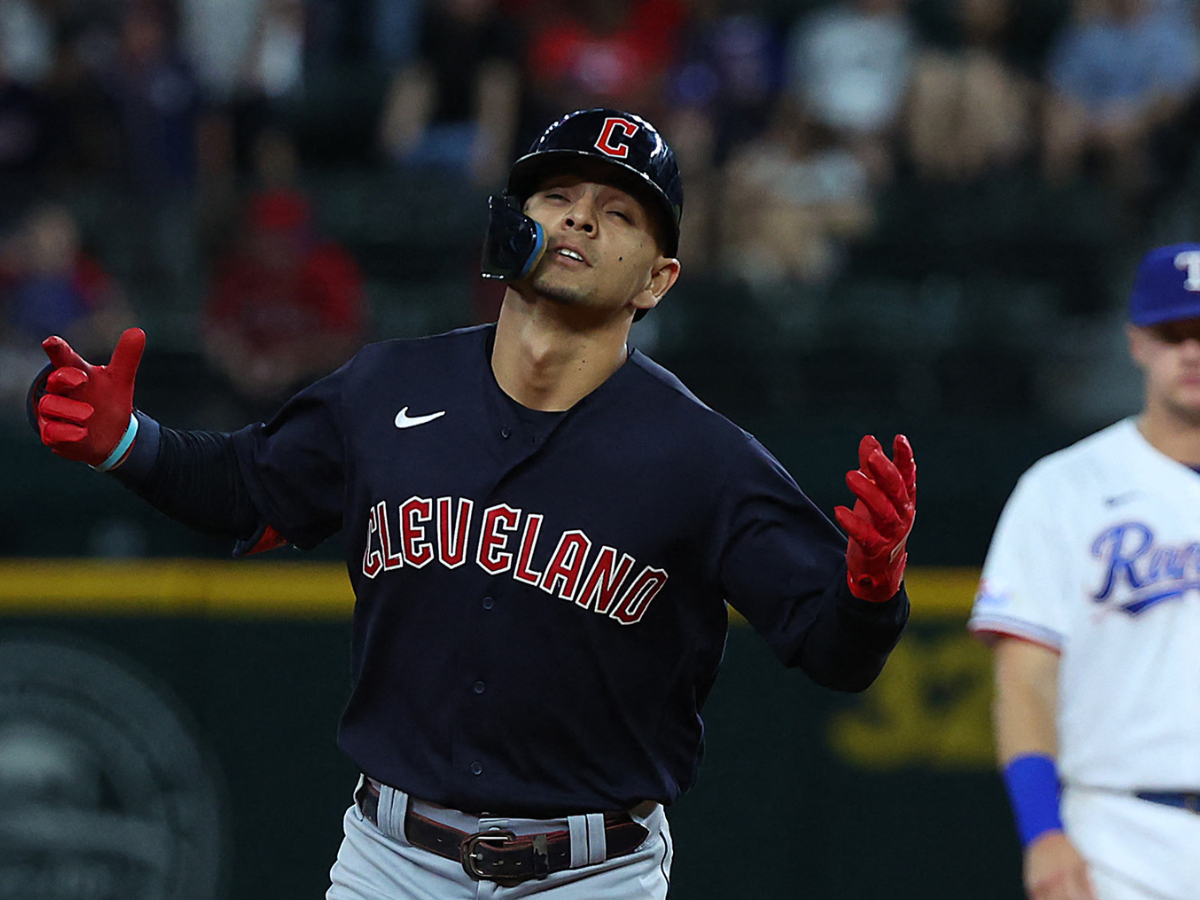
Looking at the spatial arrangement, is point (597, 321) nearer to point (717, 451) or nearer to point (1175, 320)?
point (717, 451)

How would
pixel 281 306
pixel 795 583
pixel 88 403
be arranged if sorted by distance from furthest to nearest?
1. pixel 281 306
2. pixel 88 403
3. pixel 795 583

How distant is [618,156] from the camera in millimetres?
2846

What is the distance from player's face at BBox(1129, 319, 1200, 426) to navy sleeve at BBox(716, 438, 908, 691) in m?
1.22

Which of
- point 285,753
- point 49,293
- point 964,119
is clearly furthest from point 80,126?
point 964,119

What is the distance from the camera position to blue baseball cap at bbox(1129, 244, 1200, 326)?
367 cm

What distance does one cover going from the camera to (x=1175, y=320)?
3668 mm

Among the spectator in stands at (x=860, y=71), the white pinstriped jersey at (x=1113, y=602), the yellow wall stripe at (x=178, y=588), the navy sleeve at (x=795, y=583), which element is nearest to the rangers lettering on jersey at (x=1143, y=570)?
the white pinstriped jersey at (x=1113, y=602)

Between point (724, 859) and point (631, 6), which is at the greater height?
point (631, 6)

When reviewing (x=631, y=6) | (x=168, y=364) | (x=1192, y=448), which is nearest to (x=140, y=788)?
(x=168, y=364)

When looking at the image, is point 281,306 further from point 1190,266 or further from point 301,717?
point 1190,266

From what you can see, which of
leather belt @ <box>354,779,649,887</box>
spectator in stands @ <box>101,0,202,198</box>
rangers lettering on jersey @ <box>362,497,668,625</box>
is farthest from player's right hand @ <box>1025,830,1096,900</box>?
spectator in stands @ <box>101,0,202,198</box>

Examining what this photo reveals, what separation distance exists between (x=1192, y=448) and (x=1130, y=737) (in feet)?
2.14

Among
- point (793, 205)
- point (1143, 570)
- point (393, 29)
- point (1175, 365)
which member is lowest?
point (1143, 570)

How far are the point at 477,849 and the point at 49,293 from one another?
192 inches
